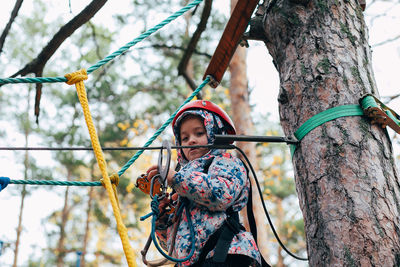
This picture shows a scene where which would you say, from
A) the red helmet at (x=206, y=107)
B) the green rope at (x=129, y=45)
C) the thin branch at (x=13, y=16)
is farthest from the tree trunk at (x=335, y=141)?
the thin branch at (x=13, y=16)

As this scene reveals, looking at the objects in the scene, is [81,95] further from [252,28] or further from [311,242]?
[311,242]

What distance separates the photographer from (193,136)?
1.94 m

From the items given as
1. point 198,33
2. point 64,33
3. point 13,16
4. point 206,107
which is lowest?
point 206,107

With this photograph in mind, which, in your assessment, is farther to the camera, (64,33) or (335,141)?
(64,33)

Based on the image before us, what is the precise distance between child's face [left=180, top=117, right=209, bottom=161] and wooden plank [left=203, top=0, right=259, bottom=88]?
0.39 metres

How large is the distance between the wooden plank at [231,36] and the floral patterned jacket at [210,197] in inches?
23.2

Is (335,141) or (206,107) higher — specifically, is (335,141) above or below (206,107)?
below

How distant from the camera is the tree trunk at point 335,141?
1.22 m

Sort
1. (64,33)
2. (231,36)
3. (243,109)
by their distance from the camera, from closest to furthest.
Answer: (231,36)
(64,33)
(243,109)

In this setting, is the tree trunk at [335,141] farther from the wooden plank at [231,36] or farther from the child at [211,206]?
the child at [211,206]

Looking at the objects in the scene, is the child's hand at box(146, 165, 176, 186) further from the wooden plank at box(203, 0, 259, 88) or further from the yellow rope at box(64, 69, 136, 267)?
the wooden plank at box(203, 0, 259, 88)

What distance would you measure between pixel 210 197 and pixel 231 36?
2.82 feet

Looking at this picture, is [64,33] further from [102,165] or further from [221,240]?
[221,240]

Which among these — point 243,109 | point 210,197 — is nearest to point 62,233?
point 243,109
